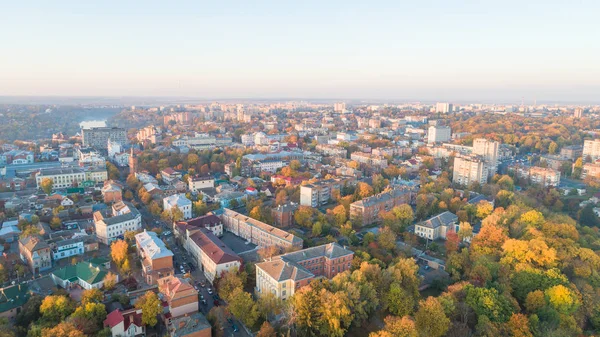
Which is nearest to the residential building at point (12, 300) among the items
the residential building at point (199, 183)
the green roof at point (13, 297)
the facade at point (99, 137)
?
the green roof at point (13, 297)

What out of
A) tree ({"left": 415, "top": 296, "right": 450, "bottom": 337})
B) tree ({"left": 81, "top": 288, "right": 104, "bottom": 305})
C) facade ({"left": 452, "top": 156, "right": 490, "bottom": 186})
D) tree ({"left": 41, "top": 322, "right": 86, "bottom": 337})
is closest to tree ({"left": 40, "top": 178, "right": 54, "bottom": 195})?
tree ({"left": 81, "top": 288, "right": 104, "bottom": 305})

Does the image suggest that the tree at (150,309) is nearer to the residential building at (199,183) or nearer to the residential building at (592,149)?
the residential building at (199,183)

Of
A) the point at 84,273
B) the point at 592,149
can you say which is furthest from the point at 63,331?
the point at 592,149

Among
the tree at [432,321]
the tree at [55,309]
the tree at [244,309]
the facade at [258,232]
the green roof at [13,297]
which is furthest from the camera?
the facade at [258,232]

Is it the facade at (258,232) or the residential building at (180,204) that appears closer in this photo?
the facade at (258,232)

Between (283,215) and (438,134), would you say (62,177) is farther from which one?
(438,134)
